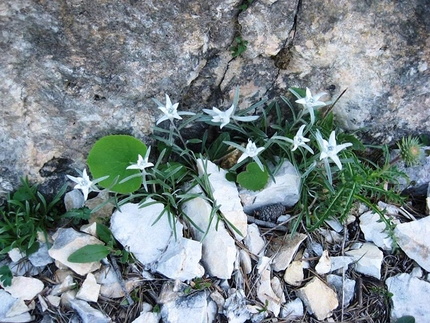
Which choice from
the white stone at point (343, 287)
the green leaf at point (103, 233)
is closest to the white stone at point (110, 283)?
the green leaf at point (103, 233)

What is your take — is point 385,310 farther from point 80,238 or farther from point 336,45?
point 80,238

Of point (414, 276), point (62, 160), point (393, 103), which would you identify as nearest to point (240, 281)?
point (414, 276)

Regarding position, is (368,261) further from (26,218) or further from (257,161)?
(26,218)

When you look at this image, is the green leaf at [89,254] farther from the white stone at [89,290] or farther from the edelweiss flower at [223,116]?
the edelweiss flower at [223,116]

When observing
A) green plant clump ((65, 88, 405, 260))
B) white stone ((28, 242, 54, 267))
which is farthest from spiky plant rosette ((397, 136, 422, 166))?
white stone ((28, 242, 54, 267))

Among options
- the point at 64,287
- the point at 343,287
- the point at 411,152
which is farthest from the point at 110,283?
the point at 411,152

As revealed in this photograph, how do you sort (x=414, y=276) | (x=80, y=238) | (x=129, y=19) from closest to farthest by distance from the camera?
1. (x=129, y=19)
2. (x=80, y=238)
3. (x=414, y=276)
